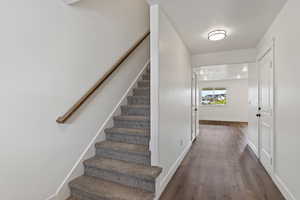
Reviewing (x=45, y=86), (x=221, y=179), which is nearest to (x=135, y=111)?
(x=45, y=86)

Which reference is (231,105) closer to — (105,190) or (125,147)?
(125,147)

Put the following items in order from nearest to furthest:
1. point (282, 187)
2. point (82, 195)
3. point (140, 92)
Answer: point (82, 195) → point (282, 187) → point (140, 92)

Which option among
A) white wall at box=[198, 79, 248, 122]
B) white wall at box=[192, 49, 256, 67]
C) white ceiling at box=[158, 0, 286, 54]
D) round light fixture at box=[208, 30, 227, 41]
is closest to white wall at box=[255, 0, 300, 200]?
white ceiling at box=[158, 0, 286, 54]

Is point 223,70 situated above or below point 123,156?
above

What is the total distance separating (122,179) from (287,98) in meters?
2.26

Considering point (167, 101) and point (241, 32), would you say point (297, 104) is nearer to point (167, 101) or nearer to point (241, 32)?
point (167, 101)

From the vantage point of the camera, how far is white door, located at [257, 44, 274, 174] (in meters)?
2.41

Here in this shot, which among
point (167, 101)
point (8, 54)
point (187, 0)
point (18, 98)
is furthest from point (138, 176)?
point (187, 0)

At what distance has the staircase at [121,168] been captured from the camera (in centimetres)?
165

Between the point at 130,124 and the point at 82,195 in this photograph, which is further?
the point at 130,124

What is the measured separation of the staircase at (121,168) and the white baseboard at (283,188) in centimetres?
155

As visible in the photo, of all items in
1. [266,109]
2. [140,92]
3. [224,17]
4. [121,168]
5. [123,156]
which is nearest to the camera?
[121,168]

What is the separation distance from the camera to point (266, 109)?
8.81ft

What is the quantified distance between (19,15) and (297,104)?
2.91 metres
